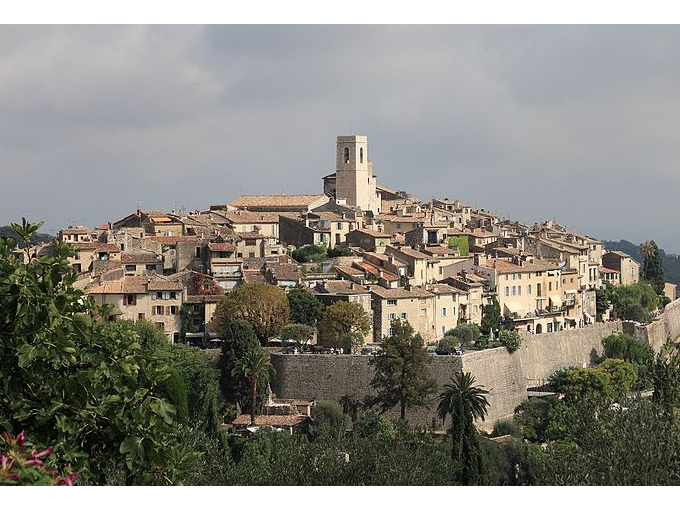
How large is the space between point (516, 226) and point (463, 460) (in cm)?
3050

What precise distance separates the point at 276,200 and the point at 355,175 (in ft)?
17.9

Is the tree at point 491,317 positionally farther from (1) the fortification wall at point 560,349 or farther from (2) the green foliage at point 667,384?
(2) the green foliage at point 667,384

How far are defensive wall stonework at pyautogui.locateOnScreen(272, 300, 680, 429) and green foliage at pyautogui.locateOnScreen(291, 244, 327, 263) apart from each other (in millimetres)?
7512

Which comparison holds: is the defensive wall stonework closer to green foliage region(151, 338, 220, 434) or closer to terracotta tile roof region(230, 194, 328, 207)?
green foliage region(151, 338, 220, 434)

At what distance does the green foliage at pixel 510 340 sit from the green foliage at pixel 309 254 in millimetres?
7749

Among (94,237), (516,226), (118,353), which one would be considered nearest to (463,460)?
(118,353)

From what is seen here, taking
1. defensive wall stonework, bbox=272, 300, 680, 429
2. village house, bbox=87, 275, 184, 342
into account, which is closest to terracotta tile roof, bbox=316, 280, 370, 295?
defensive wall stonework, bbox=272, 300, 680, 429

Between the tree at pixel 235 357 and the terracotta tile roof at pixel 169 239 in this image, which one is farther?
the terracotta tile roof at pixel 169 239

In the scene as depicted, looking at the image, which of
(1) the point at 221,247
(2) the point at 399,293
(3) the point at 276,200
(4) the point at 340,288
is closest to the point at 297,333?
(4) the point at 340,288

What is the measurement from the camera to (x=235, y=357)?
2823cm

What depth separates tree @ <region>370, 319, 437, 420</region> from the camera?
2782 cm

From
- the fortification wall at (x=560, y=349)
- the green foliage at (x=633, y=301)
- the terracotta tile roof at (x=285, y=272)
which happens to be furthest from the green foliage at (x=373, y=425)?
the green foliage at (x=633, y=301)

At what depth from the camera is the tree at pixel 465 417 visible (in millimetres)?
21141

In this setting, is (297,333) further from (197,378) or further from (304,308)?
(197,378)
